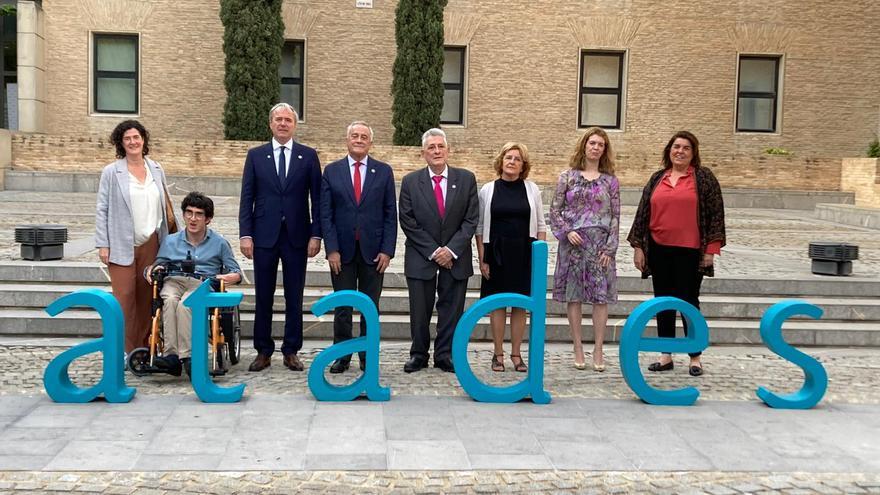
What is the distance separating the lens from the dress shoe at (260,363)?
6.98m

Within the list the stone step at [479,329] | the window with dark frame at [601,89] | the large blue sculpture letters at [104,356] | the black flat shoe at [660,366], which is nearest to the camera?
the large blue sculpture letters at [104,356]

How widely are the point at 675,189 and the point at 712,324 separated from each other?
216cm

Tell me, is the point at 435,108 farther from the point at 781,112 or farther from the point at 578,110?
the point at 781,112

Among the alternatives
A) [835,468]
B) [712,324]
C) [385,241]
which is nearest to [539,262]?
[385,241]

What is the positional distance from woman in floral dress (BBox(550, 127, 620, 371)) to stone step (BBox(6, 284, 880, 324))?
174 centimetres

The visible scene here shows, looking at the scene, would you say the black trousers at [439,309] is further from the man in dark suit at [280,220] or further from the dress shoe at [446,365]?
the man in dark suit at [280,220]

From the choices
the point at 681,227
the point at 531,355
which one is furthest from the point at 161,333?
the point at 681,227

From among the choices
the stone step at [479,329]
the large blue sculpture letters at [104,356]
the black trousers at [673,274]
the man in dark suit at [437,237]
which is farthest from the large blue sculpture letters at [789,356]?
the large blue sculpture letters at [104,356]

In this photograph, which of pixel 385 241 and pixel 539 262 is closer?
pixel 539 262

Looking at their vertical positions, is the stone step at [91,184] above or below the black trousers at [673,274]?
above

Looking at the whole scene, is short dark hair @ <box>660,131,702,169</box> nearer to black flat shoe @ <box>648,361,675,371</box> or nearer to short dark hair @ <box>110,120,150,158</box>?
black flat shoe @ <box>648,361,675,371</box>

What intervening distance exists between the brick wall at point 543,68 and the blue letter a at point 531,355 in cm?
1568

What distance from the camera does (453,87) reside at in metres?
23.4

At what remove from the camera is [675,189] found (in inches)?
282
